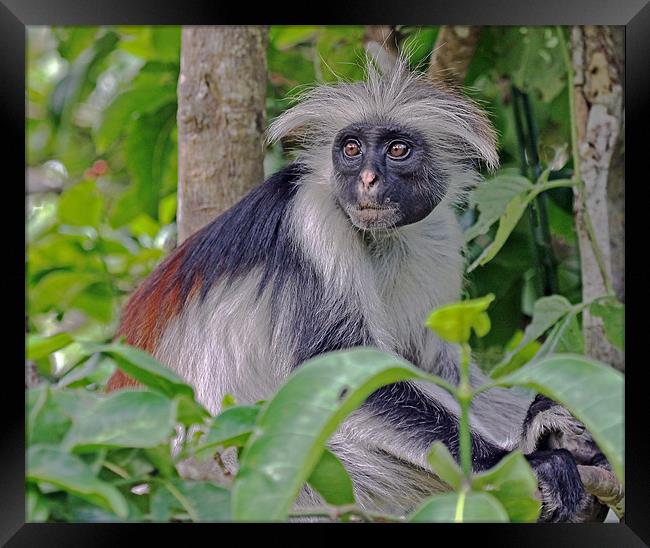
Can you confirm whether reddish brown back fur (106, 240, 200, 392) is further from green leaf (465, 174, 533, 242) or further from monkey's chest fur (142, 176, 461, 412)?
green leaf (465, 174, 533, 242)

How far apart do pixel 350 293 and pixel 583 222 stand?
114 centimetres

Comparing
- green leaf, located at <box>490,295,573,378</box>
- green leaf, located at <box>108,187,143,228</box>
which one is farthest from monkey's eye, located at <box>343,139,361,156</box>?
green leaf, located at <box>108,187,143,228</box>

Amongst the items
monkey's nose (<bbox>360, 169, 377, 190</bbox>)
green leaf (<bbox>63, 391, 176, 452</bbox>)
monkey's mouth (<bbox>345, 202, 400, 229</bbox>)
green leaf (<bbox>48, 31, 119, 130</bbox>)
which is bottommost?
green leaf (<bbox>63, 391, 176, 452</bbox>)

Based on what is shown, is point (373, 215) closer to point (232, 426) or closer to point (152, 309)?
point (152, 309)

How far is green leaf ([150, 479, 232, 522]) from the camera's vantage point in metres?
1.79

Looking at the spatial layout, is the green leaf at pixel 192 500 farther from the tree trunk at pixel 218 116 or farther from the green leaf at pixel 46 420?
the tree trunk at pixel 218 116

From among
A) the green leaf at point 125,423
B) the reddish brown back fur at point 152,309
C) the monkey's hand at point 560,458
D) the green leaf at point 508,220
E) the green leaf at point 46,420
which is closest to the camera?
the green leaf at point 125,423

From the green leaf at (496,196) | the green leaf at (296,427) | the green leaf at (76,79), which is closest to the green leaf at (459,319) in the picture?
the green leaf at (296,427)

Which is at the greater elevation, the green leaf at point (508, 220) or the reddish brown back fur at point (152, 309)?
the green leaf at point (508, 220)

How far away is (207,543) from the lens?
2123mm

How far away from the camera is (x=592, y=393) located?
60.5 inches

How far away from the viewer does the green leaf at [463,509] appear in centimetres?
155
